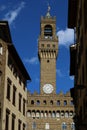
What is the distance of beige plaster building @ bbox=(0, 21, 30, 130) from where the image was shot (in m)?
34.5

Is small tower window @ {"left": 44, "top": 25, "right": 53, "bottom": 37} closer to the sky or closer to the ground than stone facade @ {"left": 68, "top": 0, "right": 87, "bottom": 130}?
closer to the sky

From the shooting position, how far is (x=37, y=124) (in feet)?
307

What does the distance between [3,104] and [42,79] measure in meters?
69.3

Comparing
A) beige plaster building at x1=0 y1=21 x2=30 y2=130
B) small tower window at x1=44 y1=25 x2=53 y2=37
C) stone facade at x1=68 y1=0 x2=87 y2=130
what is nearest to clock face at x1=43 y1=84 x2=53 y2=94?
small tower window at x1=44 y1=25 x2=53 y2=37

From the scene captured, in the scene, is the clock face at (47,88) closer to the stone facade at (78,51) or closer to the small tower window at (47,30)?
the small tower window at (47,30)

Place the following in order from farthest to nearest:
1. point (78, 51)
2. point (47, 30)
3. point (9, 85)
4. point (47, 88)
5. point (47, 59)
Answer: point (47, 30) < point (47, 59) < point (47, 88) < point (9, 85) < point (78, 51)

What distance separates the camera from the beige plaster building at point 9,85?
1359 inches

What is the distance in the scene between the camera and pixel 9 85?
3684 cm

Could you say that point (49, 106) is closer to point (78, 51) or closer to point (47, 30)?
point (47, 30)

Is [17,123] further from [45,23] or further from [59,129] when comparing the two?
[45,23]

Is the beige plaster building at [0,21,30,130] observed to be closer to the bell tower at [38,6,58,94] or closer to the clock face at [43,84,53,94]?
the clock face at [43,84,53,94]

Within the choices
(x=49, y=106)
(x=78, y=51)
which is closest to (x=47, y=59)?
(x=49, y=106)

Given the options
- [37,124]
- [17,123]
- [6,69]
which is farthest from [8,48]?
[37,124]

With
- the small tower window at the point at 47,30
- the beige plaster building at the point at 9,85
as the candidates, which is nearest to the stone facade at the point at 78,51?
the beige plaster building at the point at 9,85
